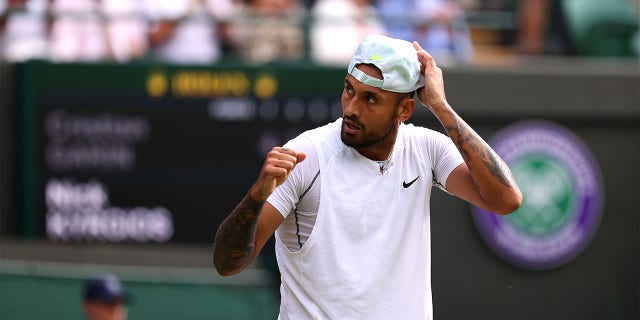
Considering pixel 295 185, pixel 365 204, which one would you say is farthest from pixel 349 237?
pixel 295 185

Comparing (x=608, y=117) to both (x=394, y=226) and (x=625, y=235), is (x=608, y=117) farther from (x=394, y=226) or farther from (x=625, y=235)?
(x=394, y=226)

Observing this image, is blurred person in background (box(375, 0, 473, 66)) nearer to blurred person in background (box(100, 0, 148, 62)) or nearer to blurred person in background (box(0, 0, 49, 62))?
blurred person in background (box(100, 0, 148, 62))

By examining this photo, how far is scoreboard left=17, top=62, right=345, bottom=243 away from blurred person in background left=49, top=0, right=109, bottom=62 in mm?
402

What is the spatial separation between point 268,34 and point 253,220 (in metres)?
5.91

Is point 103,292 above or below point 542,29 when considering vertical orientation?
below

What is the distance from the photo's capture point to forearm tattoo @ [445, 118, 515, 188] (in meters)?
4.35

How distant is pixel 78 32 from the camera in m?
9.91

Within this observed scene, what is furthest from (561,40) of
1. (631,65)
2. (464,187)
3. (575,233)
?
(464,187)

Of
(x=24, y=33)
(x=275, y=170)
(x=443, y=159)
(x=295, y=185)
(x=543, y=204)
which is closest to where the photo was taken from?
(x=275, y=170)

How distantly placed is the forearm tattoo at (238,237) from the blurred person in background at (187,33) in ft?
18.2

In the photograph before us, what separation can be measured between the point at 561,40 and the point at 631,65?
0.93m

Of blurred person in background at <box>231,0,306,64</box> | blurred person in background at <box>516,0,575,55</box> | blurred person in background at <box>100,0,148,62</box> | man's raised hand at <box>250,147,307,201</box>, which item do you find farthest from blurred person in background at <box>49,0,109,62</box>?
man's raised hand at <box>250,147,307,201</box>

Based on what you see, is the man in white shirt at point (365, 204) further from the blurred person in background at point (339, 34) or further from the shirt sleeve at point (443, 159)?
the blurred person in background at point (339, 34)

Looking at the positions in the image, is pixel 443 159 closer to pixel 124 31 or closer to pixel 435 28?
pixel 435 28
